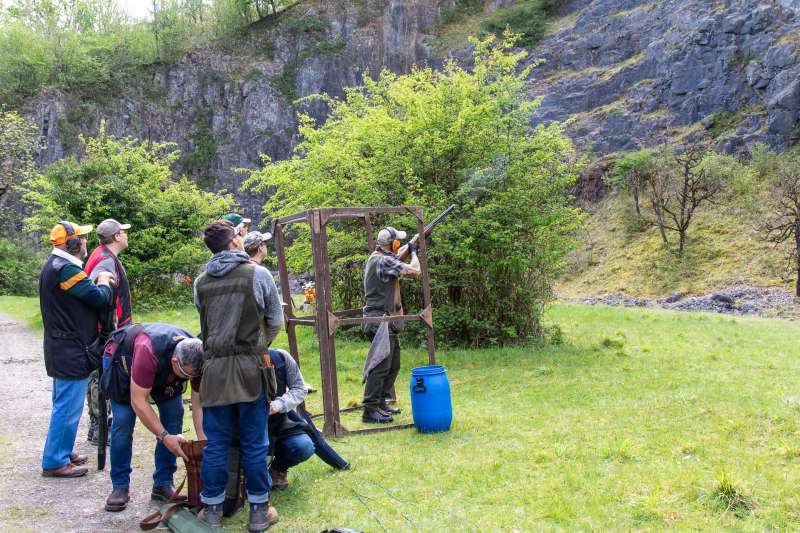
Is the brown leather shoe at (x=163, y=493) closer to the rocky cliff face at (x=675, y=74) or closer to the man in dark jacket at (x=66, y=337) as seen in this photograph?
the man in dark jacket at (x=66, y=337)

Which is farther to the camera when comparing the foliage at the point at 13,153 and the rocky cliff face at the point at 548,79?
the rocky cliff face at the point at 548,79

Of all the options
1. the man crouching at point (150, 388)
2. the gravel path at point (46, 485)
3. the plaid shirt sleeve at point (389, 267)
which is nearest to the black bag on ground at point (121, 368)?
the man crouching at point (150, 388)

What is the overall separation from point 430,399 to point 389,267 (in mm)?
1690

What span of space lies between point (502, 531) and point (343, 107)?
43.9ft

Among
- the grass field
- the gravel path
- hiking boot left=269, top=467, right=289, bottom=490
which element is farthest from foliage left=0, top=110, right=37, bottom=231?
hiking boot left=269, top=467, right=289, bottom=490

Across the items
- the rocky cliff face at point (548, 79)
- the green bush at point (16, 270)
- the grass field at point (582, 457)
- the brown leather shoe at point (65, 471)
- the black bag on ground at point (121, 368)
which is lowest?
the grass field at point (582, 457)

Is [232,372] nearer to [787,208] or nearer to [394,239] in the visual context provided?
[394,239]

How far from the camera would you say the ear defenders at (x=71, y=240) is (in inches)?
224

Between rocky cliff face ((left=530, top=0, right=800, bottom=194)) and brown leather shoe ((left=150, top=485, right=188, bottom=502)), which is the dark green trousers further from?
rocky cliff face ((left=530, top=0, right=800, bottom=194))

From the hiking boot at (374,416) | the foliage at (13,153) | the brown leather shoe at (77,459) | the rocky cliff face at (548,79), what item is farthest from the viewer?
the rocky cliff face at (548,79)

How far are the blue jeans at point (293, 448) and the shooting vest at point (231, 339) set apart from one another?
80 centimetres

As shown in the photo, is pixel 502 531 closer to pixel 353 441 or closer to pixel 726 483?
pixel 726 483

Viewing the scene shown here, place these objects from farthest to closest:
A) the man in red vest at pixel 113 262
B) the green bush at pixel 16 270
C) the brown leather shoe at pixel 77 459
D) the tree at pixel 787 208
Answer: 1. the green bush at pixel 16 270
2. the tree at pixel 787 208
3. the man in red vest at pixel 113 262
4. the brown leather shoe at pixel 77 459

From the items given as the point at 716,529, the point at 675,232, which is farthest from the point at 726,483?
the point at 675,232
